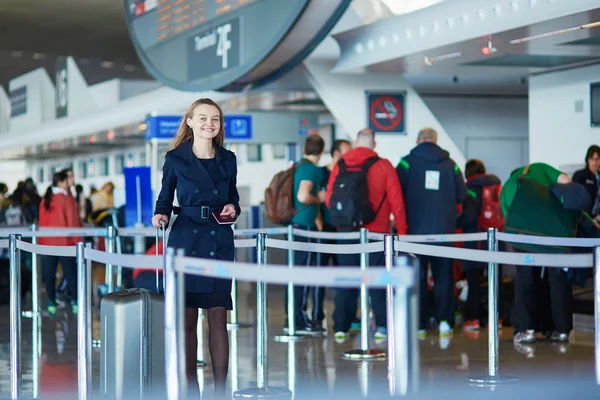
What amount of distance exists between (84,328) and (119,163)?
89.7ft

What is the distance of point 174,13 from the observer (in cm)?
1310

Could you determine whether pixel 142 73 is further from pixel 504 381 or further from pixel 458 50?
pixel 504 381

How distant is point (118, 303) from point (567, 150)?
26.0 ft

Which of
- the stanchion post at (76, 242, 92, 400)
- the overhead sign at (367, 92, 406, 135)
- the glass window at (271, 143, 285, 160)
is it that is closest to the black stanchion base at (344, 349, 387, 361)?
the stanchion post at (76, 242, 92, 400)

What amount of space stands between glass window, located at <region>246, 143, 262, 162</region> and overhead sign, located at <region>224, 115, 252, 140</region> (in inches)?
288

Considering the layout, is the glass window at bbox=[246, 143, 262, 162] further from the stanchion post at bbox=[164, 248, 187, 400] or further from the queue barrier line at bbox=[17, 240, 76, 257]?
the stanchion post at bbox=[164, 248, 187, 400]

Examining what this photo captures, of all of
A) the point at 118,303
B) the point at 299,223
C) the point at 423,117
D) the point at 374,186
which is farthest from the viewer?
the point at 423,117

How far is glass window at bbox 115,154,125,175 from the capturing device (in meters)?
31.9

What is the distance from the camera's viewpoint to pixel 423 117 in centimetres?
1289

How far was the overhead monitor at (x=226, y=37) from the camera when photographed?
9969 mm

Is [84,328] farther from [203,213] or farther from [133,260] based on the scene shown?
[203,213]

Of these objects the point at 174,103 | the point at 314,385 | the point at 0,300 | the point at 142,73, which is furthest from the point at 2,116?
the point at 314,385

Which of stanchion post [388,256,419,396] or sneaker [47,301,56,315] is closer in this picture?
stanchion post [388,256,419,396]

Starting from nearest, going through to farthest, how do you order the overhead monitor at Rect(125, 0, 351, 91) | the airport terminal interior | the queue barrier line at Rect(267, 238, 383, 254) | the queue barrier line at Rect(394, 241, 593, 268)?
the queue barrier line at Rect(394, 241, 593, 268), the airport terminal interior, the queue barrier line at Rect(267, 238, 383, 254), the overhead monitor at Rect(125, 0, 351, 91)
